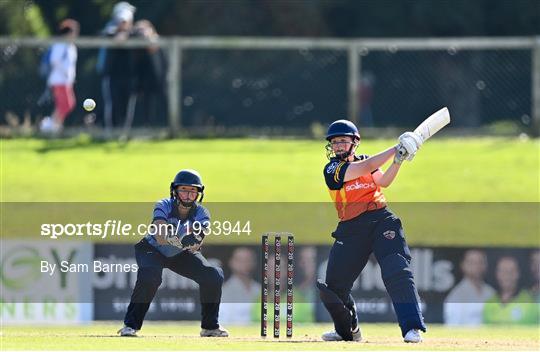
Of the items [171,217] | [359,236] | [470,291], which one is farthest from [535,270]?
[171,217]

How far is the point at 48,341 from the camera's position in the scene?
1133 cm

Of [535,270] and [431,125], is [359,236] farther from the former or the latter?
[535,270]

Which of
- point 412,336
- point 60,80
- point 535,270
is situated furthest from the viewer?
point 60,80

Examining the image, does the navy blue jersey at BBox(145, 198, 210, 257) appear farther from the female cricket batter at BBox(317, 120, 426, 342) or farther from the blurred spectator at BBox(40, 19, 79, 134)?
the blurred spectator at BBox(40, 19, 79, 134)

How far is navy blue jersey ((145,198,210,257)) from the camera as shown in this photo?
11.8 metres

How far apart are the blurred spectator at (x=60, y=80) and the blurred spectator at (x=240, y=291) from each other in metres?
5.50

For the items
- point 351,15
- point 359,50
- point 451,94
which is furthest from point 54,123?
point 351,15

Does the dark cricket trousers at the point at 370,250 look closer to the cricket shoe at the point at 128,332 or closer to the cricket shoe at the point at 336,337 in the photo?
the cricket shoe at the point at 336,337

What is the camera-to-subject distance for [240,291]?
1622 cm

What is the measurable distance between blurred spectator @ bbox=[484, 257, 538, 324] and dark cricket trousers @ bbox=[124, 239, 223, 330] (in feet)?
17.5

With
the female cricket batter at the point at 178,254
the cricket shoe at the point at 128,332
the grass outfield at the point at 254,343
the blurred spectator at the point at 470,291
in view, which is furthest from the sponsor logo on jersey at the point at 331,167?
the blurred spectator at the point at 470,291

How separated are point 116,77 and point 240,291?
18.2ft

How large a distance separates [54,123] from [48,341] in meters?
9.72

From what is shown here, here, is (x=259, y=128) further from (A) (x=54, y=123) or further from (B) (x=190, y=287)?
(B) (x=190, y=287)
